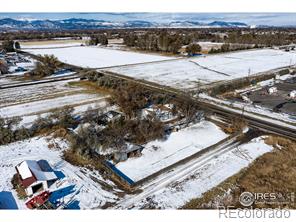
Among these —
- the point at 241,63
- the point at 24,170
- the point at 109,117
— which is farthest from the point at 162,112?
the point at 241,63

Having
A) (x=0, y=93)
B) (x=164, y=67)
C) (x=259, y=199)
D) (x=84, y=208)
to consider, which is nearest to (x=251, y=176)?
(x=259, y=199)

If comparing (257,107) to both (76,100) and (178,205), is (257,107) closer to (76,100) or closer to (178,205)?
(178,205)

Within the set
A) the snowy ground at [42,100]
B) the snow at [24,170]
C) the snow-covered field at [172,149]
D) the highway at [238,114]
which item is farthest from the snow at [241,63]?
the snow at [24,170]

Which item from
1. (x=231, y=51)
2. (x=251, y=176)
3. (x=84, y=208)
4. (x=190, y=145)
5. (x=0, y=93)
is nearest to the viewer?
(x=84, y=208)

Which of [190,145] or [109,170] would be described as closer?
[109,170]

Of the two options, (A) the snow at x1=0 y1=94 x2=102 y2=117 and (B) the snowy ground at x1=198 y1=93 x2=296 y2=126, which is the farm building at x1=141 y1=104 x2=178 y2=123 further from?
(A) the snow at x1=0 y1=94 x2=102 y2=117

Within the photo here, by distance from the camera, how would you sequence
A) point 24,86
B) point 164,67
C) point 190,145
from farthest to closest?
point 164,67
point 24,86
point 190,145

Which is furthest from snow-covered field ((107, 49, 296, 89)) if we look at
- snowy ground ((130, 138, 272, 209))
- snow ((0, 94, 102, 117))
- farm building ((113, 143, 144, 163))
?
farm building ((113, 143, 144, 163))
